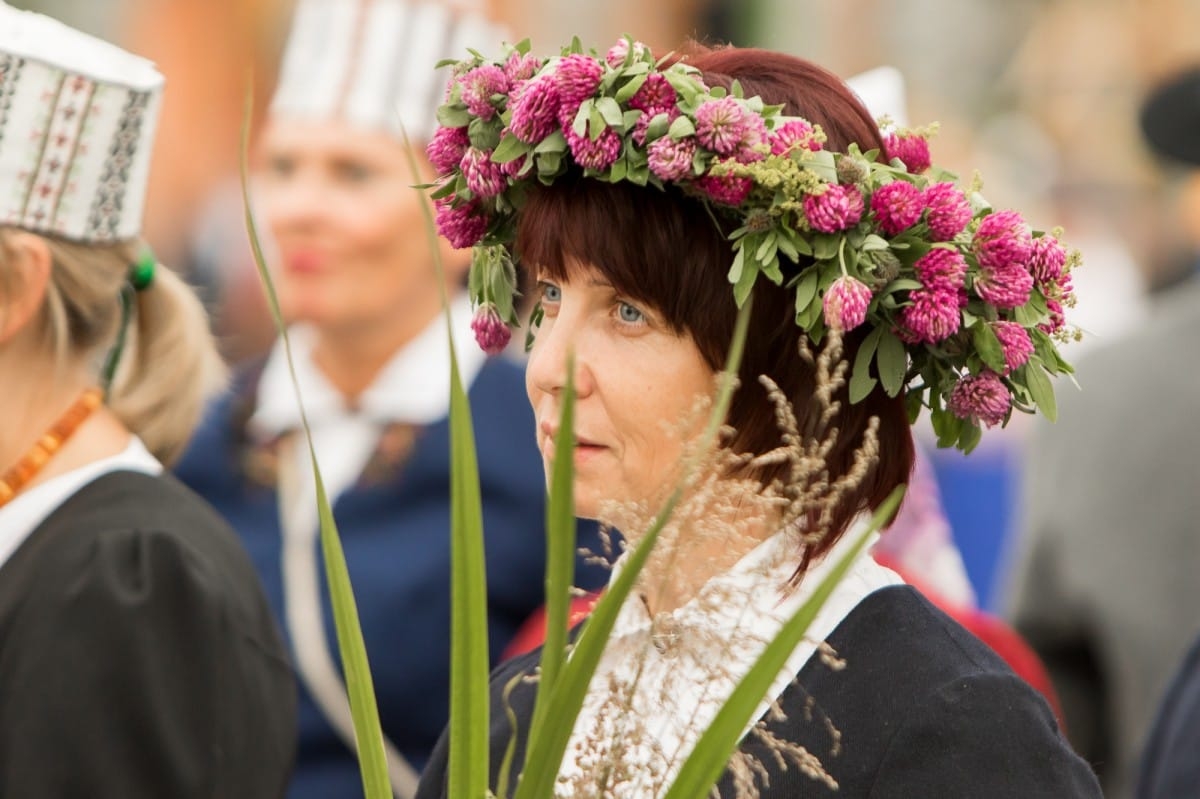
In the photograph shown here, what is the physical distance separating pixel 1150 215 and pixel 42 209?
707 cm

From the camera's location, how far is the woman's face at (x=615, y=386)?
208 cm

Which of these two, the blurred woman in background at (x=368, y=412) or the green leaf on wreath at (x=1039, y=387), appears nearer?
the green leaf on wreath at (x=1039, y=387)

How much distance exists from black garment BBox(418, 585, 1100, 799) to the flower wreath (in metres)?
0.24

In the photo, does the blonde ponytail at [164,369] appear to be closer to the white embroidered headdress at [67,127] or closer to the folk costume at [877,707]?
the white embroidered headdress at [67,127]

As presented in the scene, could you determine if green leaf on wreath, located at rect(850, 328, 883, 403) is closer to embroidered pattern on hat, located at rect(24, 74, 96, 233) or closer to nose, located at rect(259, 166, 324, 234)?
embroidered pattern on hat, located at rect(24, 74, 96, 233)

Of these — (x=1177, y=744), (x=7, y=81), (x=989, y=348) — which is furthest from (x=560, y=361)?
(x=1177, y=744)

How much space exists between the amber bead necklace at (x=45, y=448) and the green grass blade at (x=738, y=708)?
4.71ft

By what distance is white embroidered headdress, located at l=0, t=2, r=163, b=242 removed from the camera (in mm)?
2795

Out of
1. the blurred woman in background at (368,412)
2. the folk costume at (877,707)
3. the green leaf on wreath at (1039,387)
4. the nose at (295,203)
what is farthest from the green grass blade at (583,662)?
the nose at (295,203)

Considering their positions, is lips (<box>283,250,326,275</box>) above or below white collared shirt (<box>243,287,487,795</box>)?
above

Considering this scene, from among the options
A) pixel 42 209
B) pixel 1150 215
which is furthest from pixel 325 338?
pixel 1150 215

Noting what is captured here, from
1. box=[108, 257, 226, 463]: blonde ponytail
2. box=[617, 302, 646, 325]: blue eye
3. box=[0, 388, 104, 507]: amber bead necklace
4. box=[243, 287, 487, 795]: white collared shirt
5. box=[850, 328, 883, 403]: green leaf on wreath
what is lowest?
box=[243, 287, 487, 795]: white collared shirt

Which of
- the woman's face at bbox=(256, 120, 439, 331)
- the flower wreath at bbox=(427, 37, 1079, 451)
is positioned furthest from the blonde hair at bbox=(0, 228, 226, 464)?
the woman's face at bbox=(256, 120, 439, 331)

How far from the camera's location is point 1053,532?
4684 millimetres
